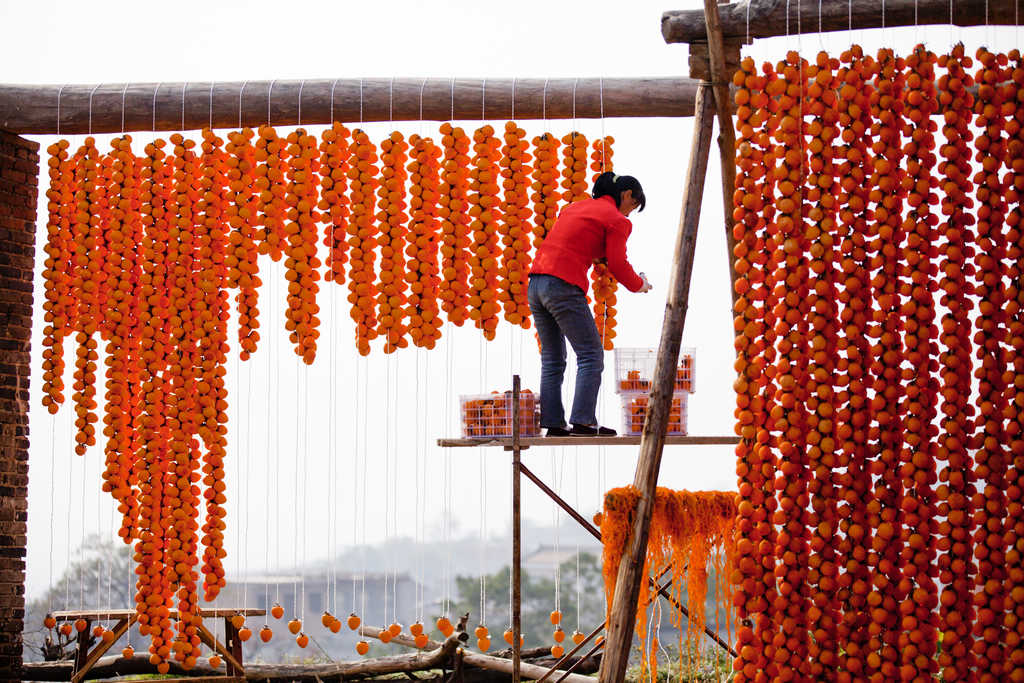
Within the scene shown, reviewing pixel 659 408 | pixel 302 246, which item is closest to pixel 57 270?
pixel 302 246

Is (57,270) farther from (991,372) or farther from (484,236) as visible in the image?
(991,372)

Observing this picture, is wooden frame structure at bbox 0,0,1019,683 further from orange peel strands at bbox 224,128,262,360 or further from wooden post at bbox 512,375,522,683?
orange peel strands at bbox 224,128,262,360

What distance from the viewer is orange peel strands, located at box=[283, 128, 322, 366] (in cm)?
616

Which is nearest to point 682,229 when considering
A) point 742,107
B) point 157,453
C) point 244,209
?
point 742,107

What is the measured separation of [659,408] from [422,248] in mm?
1666

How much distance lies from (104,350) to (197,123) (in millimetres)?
1255

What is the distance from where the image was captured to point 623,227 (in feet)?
18.9

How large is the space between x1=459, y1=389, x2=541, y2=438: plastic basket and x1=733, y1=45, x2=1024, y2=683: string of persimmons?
4.03 ft

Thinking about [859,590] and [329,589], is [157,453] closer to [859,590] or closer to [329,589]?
[329,589]

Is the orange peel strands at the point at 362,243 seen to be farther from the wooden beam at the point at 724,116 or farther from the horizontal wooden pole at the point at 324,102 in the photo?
the wooden beam at the point at 724,116

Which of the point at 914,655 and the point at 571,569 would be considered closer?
the point at 914,655

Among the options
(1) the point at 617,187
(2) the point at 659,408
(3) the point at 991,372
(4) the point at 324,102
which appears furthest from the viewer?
(4) the point at 324,102

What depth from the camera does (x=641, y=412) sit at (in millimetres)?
5770

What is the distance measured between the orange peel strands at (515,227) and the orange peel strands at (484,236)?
0.16 feet
